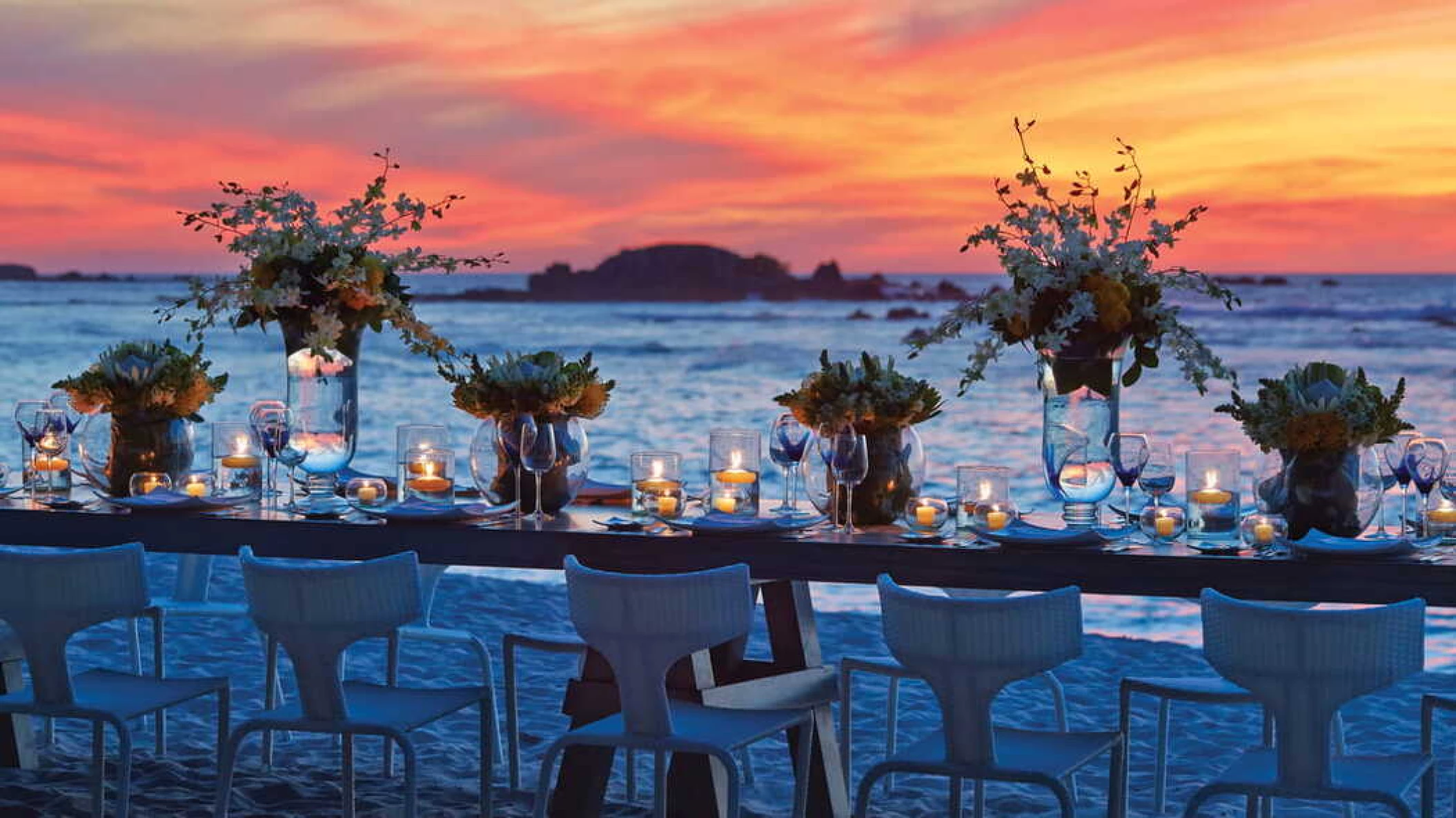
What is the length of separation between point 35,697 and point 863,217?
65.9ft

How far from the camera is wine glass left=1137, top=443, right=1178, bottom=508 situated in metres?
3.94

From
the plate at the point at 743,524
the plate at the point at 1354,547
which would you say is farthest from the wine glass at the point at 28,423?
the plate at the point at 1354,547

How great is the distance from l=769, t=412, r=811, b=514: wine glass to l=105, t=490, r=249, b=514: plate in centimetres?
134

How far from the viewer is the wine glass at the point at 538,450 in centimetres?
414

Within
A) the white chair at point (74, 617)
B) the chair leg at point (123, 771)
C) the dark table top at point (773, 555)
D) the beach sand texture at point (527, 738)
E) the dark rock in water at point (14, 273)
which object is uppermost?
the dark rock in water at point (14, 273)

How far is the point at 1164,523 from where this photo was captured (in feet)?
12.4

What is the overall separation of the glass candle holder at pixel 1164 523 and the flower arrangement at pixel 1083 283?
379mm

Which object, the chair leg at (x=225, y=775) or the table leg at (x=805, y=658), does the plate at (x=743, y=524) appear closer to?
the table leg at (x=805, y=658)

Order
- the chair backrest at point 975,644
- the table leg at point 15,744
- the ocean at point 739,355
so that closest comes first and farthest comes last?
1. the chair backrest at point 975,644
2. the table leg at point 15,744
3. the ocean at point 739,355

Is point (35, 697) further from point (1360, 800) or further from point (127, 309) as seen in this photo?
point (127, 309)

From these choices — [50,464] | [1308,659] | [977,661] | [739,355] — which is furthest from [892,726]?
[739,355]

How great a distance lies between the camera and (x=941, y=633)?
10.6 ft

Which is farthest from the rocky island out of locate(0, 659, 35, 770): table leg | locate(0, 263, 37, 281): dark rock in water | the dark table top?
the dark table top

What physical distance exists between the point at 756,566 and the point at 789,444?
43 cm
